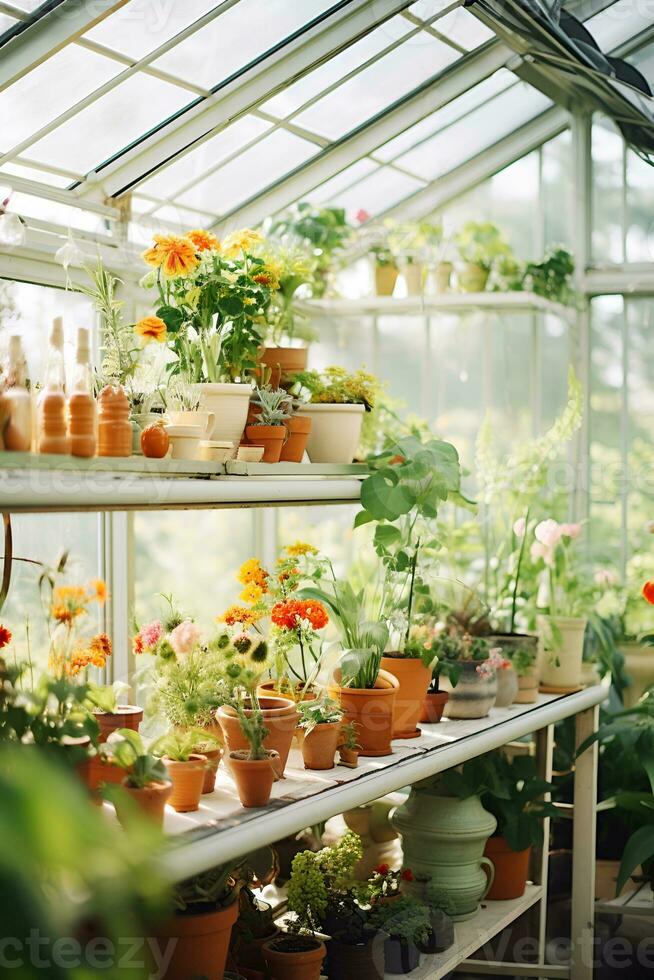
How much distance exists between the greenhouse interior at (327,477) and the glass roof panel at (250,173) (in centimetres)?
2

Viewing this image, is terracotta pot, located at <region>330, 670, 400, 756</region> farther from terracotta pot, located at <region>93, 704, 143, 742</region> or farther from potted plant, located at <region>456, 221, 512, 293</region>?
potted plant, located at <region>456, 221, 512, 293</region>

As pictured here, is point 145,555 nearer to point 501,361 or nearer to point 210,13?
point 501,361

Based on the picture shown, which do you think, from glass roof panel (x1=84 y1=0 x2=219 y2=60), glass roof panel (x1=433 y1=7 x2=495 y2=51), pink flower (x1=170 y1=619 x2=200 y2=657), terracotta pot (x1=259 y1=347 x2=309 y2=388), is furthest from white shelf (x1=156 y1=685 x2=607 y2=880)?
glass roof panel (x1=433 y1=7 x2=495 y2=51)

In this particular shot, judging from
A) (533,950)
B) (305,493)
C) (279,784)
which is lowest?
(533,950)

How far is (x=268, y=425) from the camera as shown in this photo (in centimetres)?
239

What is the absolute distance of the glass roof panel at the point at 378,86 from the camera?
11.2 feet

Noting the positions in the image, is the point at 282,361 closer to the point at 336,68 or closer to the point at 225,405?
the point at 225,405

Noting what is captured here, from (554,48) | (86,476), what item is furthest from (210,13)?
(86,476)

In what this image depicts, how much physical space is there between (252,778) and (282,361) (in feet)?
3.28

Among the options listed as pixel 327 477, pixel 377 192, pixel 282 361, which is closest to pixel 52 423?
pixel 282 361

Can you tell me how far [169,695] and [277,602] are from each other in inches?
16.7

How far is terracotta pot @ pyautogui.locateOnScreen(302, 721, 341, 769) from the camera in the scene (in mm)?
2400

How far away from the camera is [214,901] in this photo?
2.28 metres

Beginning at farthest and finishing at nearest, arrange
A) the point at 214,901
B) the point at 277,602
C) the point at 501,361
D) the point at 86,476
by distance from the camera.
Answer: the point at 501,361, the point at 277,602, the point at 214,901, the point at 86,476
